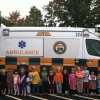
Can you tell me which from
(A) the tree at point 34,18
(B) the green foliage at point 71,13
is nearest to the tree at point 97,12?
(B) the green foliage at point 71,13

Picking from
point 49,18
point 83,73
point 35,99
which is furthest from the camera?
point 49,18

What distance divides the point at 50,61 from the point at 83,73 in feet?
4.36

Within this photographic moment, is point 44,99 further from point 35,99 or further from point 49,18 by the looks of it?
point 49,18

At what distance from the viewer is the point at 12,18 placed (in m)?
35.9

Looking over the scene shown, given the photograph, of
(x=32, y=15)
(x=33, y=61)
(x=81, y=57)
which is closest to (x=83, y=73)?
(x=81, y=57)

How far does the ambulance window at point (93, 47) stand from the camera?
880 centimetres

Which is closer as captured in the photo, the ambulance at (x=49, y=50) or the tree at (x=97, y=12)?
the ambulance at (x=49, y=50)

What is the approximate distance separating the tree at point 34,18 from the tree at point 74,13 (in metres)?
7.03

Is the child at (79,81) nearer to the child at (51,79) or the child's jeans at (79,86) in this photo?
the child's jeans at (79,86)

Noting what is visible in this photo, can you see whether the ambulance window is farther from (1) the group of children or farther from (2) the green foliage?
(2) the green foliage

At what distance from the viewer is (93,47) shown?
8.81 metres

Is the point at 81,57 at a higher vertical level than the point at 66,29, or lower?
lower

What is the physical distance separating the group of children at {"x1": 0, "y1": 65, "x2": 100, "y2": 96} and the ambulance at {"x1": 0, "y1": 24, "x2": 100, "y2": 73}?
234 mm

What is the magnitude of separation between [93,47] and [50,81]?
210 centimetres
